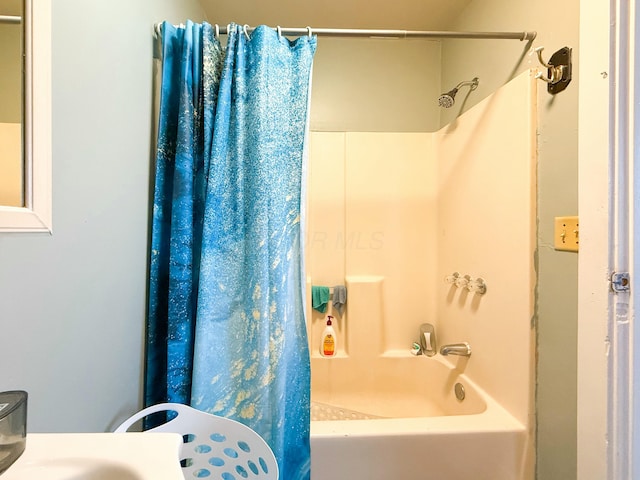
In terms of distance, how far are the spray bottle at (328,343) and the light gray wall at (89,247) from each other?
1.07 m

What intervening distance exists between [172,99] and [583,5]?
1.23 meters

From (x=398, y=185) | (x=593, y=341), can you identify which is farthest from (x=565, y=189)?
(x=398, y=185)

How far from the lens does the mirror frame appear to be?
533mm

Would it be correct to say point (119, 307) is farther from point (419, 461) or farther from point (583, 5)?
point (583, 5)

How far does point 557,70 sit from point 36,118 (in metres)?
1.44

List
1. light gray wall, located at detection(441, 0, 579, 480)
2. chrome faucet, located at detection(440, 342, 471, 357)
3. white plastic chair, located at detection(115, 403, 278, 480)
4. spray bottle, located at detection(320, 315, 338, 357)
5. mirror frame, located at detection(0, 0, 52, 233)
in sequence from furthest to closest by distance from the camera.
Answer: spray bottle, located at detection(320, 315, 338, 357) < chrome faucet, located at detection(440, 342, 471, 357) < light gray wall, located at detection(441, 0, 579, 480) < white plastic chair, located at detection(115, 403, 278, 480) < mirror frame, located at detection(0, 0, 52, 233)

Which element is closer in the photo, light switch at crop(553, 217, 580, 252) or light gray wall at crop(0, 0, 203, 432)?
light gray wall at crop(0, 0, 203, 432)

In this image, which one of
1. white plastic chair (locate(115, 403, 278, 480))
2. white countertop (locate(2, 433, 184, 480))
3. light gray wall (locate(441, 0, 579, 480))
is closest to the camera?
white countertop (locate(2, 433, 184, 480))

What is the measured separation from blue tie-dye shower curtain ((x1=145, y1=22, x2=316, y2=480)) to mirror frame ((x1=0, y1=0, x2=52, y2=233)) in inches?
15.9

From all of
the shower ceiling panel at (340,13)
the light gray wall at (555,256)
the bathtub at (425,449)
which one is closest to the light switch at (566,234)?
the light gray wall at (555,256)

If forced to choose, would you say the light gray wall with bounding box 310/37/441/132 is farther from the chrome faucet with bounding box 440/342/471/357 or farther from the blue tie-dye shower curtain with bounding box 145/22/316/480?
the chrome faucet with bounding box 440/342/471/357

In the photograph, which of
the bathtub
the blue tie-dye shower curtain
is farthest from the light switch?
the blue tie-dye shower curtain

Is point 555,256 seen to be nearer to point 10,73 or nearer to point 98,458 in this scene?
point 98,458

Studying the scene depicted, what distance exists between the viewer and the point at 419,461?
1065 millimetres
